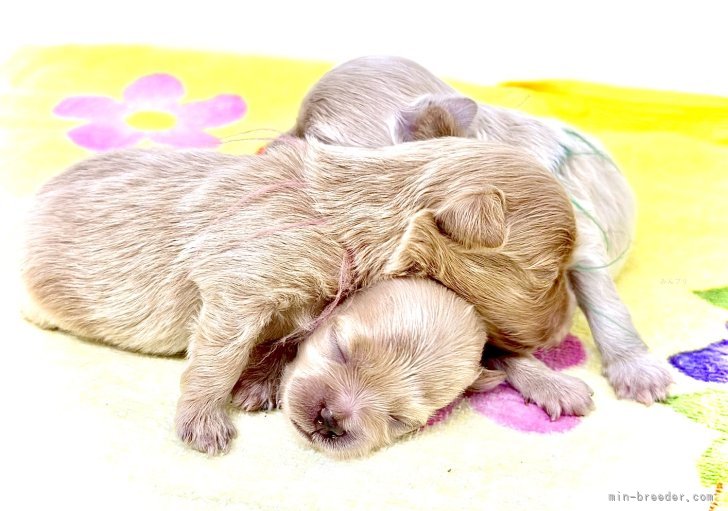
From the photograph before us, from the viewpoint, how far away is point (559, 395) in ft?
6.84

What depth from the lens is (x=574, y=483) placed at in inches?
71.9

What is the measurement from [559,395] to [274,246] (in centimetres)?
78

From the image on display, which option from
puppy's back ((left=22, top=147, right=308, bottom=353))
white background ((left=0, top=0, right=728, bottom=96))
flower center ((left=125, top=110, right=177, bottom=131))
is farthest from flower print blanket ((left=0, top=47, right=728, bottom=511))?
white background ((left=0, top=0, right=728, bottom=96))

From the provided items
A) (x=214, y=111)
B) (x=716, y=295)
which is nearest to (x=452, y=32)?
(x=214, y=111)

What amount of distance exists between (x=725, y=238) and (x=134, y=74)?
2.71m

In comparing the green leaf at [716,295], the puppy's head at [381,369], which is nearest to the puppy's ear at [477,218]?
the puppy's head at [381,369]

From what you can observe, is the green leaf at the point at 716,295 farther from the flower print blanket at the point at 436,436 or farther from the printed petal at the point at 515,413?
the printed petal at the point at 515,413

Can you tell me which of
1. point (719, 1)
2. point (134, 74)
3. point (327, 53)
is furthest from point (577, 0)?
point (134, 74)

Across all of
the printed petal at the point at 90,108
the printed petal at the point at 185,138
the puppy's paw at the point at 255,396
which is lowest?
the printed petal at the point at 90,108

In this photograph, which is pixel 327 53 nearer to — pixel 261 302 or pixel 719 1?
pixel 719 1

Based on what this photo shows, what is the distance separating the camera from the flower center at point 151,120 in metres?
3.62

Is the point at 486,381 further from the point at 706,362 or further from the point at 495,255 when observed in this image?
the point at 706,362

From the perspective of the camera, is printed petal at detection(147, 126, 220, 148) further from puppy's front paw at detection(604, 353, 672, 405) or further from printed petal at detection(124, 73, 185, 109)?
puppy's front paw at detection(604, 353, 672, 405)

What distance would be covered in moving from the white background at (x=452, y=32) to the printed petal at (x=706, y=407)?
2.31 metres
